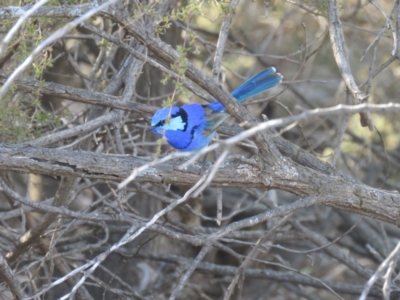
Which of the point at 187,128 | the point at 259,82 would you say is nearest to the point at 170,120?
the point at 187,128

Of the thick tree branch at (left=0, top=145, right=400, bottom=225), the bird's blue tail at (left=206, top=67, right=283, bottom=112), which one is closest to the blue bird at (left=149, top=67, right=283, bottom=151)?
the bird's blue tail at (left=206, top=67, right=283, bottom=112)

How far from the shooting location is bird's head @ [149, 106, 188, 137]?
3.15m

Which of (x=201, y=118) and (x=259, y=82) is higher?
(x=259, y=82)

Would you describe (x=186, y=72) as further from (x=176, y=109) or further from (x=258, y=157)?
(x=176, y=109)

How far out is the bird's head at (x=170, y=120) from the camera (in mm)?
3146

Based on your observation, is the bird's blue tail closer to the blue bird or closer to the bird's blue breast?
the blue bird

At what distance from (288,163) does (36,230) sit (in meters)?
1.60

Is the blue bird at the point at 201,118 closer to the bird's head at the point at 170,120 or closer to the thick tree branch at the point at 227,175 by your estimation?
the bird's head at the point at 170,120

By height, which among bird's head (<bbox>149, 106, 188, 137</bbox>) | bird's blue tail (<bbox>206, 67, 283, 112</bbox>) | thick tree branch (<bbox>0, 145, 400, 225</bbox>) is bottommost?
thick tree branch (<bbox>0, 145, 400, 225</bbox>)

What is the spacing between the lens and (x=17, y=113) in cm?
321

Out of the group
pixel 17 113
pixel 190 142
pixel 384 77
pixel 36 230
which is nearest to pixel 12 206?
pixel 36 230

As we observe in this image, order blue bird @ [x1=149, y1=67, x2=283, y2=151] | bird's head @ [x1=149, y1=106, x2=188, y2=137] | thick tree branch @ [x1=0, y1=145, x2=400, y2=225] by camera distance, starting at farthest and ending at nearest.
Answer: blue bird @ [x1=149, y1=67, x2=283, y2=151], bird's head @ [x1=149, y1=106, x2=188, y2=137], thick tree branch @ [x1=0, y1=145, x2=400, y2=225]

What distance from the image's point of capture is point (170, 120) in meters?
3.26

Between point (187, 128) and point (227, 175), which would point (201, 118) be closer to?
point (187, 128)
